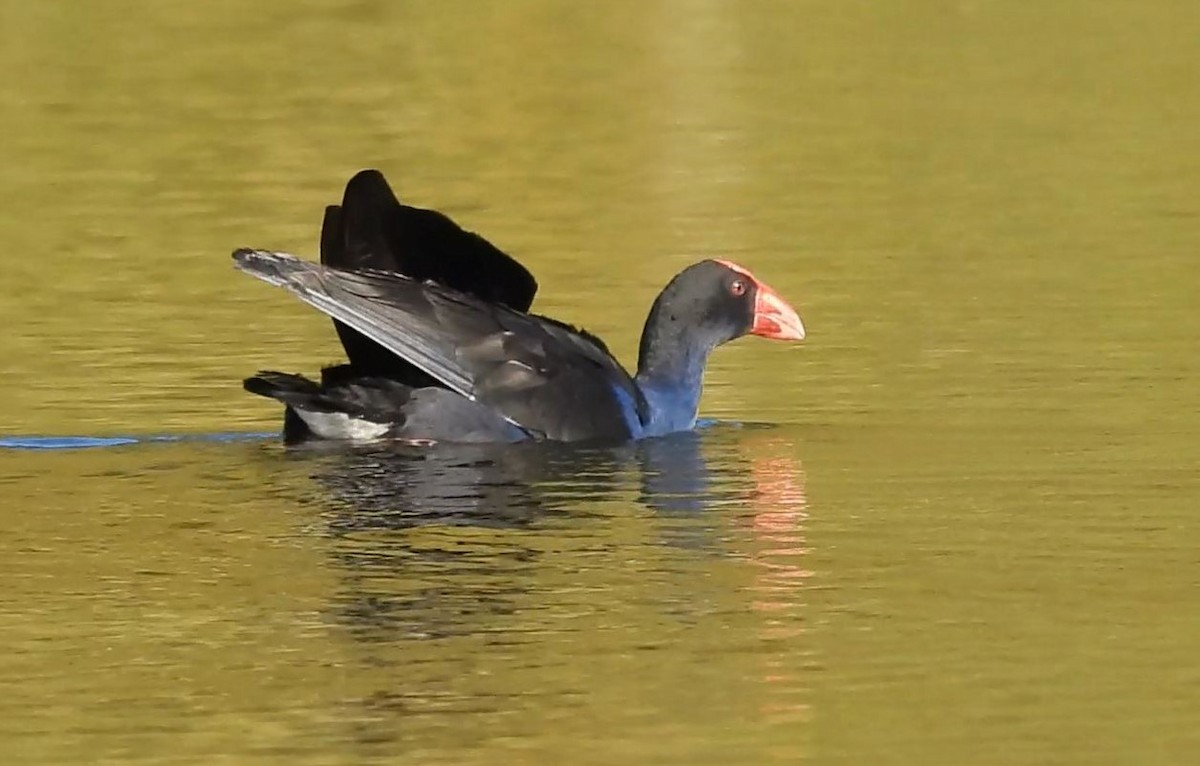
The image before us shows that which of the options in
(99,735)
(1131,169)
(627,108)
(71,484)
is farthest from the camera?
(627,108)

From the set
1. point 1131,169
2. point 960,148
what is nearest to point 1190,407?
point 1131,169

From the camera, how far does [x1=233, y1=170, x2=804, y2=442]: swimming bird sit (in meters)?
11.7

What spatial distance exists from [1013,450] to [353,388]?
8.14 feet

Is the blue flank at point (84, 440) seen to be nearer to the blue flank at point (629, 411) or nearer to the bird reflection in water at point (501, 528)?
the bird reflection in water at point (501, 528)

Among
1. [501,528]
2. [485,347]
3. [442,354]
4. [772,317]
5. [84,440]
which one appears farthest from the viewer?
[772,317]

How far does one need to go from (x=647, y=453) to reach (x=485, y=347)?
747mm

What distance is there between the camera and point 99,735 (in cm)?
792

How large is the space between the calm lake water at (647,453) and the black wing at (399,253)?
1.73 ft

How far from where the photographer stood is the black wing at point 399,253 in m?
12.3

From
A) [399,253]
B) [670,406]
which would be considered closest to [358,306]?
[399,253]

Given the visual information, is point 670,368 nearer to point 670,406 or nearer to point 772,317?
point 670,406

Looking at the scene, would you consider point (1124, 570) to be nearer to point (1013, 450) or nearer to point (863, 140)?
point (1013, 450)

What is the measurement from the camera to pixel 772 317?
13.1 m

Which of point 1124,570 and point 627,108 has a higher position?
point 627,108
